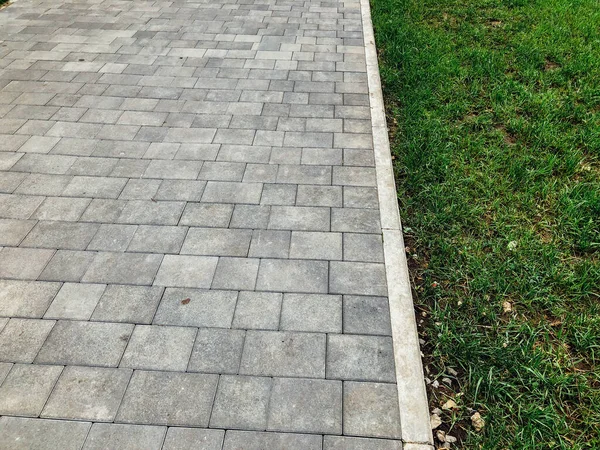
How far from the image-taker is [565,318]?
3.71 meters

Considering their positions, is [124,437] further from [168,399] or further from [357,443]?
[357,443]

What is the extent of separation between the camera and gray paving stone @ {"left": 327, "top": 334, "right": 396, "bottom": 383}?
3270 mm

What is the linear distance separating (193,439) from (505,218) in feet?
11.2

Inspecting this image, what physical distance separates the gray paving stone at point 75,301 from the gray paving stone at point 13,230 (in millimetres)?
856

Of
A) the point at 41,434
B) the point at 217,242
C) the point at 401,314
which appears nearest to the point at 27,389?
the point at 41,434

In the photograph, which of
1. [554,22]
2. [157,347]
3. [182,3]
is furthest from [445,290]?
[182,3]

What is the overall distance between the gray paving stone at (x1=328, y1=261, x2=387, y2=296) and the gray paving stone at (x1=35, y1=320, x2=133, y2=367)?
1629 millimetres

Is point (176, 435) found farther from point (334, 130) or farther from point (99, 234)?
point (334, 130)

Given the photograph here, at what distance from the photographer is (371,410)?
3.08m

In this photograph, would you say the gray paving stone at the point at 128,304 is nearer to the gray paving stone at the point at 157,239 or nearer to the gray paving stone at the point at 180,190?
the gray paving stone at the point at 157,239

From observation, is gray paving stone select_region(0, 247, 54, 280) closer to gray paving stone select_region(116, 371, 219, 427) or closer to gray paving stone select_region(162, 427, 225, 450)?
gray paving stone select_region(116, 371, 219, 427)

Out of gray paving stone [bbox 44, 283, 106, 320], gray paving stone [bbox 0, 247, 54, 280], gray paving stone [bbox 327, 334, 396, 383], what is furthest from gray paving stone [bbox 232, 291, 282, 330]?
gray paving stone [bbox 0, 247, 54, 280]

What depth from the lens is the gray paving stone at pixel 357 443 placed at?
9.47 feet

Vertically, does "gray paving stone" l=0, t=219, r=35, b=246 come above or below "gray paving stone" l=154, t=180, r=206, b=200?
above
